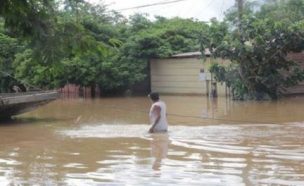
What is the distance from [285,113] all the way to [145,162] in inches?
449

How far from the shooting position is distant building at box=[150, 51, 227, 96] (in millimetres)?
32750

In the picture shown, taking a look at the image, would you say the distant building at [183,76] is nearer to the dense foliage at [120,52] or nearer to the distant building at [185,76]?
the distant building at [185,76]

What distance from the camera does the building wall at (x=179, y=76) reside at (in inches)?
1328

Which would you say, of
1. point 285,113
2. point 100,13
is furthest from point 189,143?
point 100,13

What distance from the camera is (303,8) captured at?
47469mm

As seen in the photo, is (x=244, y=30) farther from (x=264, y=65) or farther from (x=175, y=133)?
(x=175, y=133)

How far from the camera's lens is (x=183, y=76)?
3491cm

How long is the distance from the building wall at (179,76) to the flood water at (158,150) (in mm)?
11586

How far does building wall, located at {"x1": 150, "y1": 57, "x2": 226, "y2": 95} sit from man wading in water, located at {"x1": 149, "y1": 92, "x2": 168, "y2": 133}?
18193 millimetres

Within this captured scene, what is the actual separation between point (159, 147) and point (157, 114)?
5.16 ft

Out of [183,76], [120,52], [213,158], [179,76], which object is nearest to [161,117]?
[213,158]

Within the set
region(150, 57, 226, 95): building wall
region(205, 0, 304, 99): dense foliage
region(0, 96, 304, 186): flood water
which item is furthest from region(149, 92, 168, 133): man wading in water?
region(150, 57, 226, 95): building wall

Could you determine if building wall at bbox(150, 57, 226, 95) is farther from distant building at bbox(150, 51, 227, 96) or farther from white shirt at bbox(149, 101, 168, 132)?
white shirt at bbox(149, 101, 168, 132)

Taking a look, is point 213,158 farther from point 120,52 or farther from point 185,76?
point 185,76
